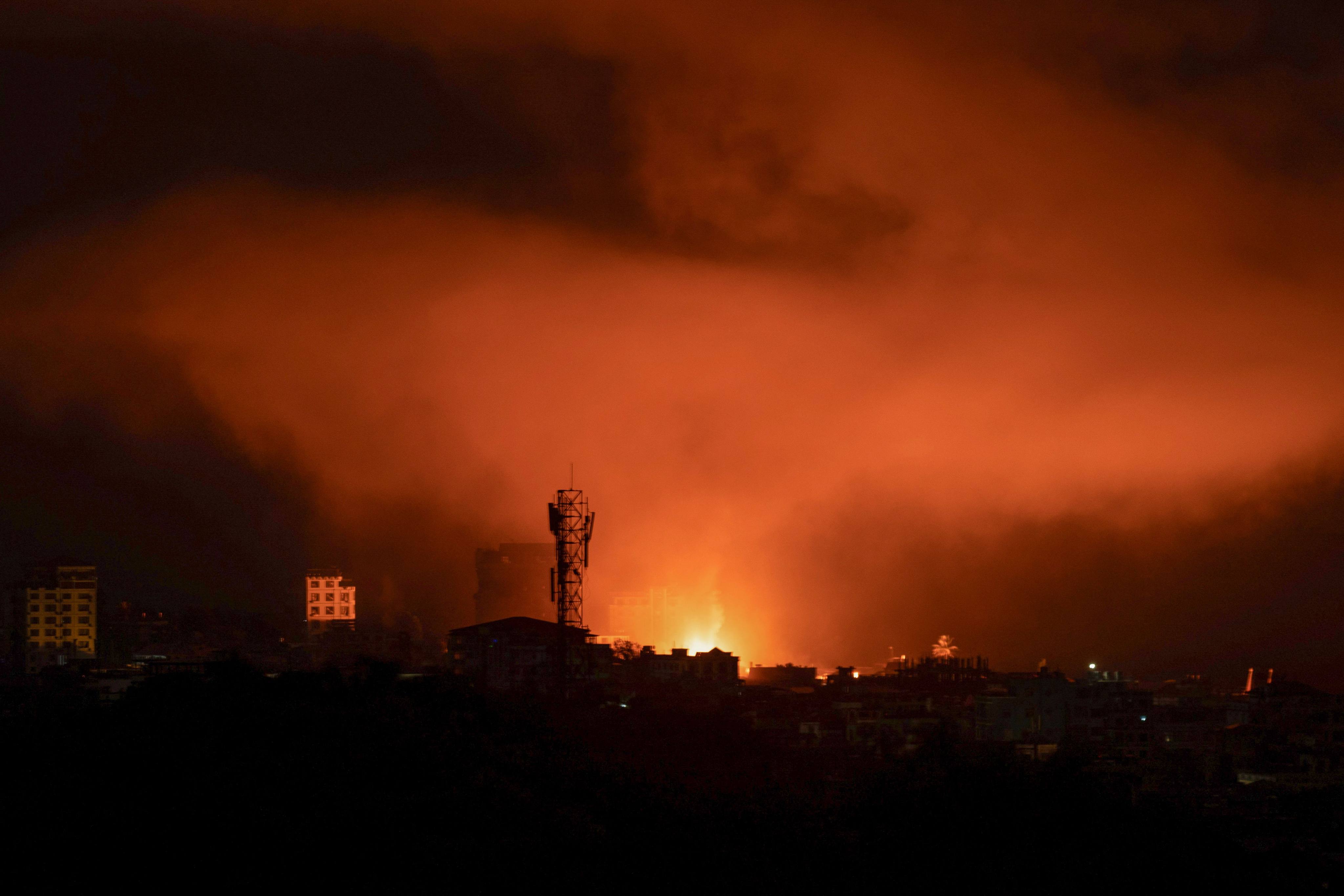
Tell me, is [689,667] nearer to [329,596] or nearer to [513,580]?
[513,580]

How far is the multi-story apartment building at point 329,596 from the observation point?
303 ft

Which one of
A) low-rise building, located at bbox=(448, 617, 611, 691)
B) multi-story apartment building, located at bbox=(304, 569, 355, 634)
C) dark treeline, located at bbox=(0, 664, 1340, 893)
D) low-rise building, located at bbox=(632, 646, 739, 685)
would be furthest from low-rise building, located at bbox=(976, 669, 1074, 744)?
multi-story apartment building, located at bbox=(304, 569, 355, 634)

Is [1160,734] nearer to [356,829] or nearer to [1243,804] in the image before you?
[1243,804]

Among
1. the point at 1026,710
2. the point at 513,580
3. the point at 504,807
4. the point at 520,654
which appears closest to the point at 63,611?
the point at 513,580

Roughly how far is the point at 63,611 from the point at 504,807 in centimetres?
6101

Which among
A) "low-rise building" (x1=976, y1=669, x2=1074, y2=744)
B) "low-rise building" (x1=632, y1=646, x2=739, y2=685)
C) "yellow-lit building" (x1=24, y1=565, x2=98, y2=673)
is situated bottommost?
"low-rise building" (x1=976, y1=669, x2=1074, y2=744)

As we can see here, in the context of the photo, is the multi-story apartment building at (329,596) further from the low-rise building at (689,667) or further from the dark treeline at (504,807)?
the dark treeline at (504,807)

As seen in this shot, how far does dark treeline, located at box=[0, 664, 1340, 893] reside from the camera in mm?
14961

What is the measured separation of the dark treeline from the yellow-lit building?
1878 inches

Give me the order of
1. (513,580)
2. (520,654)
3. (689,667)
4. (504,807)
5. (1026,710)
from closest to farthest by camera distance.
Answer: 1. (504,807)
2. (1026,710)
3. (520,654)
4. (689,667)
5. (513,580)

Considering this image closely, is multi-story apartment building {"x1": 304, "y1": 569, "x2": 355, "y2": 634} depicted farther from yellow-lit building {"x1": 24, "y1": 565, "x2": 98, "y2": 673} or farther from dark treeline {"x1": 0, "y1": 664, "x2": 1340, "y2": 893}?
dark treeline {"x1": 0, "y1": 664, "x2": 1340, "y2": 893}

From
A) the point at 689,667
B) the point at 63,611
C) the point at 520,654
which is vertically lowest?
the point at 689,667

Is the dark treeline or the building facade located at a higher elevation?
the building facade

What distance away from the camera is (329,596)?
93125 mm
